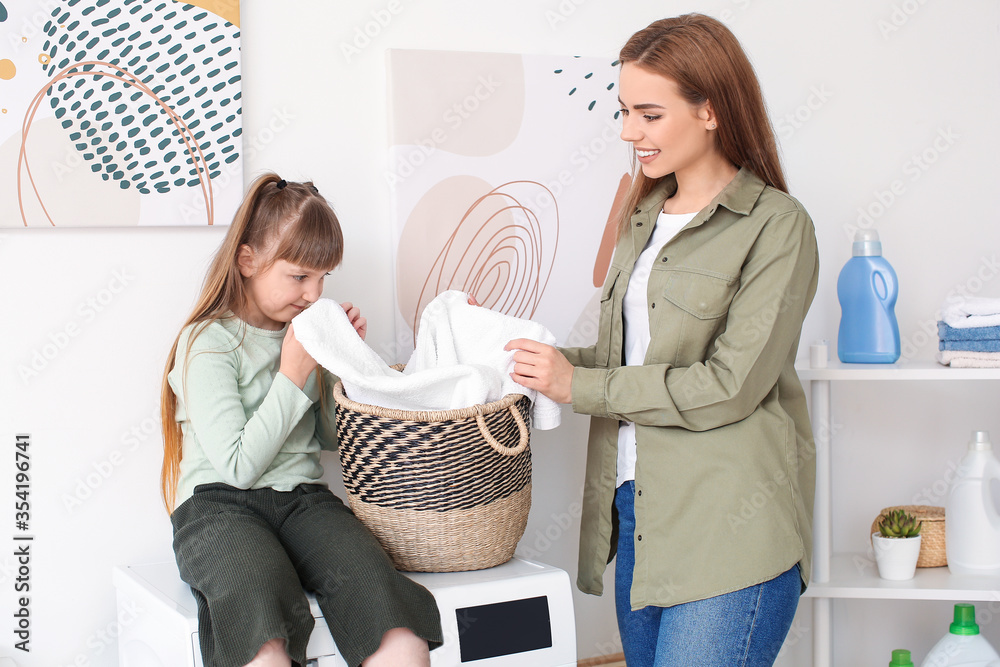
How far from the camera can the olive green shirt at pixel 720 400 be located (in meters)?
1.10

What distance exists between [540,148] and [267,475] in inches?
32.0

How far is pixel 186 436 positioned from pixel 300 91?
634mm

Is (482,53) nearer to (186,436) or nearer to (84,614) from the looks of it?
(186,436)

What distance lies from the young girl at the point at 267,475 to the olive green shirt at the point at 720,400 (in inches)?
13.1

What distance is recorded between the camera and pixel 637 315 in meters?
1.25

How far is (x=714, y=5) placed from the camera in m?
1.78

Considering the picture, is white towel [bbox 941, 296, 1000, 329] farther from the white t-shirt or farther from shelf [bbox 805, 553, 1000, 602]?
the white t-shirt

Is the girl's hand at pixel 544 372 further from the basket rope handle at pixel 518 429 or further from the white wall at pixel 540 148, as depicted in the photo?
the white wall at pixel 540 148

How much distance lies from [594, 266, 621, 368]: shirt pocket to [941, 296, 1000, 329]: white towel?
0.74 m

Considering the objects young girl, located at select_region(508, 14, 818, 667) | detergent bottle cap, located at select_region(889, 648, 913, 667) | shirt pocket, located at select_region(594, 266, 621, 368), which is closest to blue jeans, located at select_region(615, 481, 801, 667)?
young girl, located at select_region(508, 14, 818, 667)

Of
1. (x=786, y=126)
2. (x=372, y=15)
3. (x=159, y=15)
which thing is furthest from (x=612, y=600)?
(x=159, y=15)

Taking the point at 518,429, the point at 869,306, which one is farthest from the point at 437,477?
the point at 869,306

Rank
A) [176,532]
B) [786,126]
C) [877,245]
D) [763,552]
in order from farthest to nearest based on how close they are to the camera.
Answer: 1. [786,126]
2. [877,245]
3. [176,532]
4. [763,552]

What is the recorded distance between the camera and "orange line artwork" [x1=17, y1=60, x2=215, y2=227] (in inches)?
53.7
